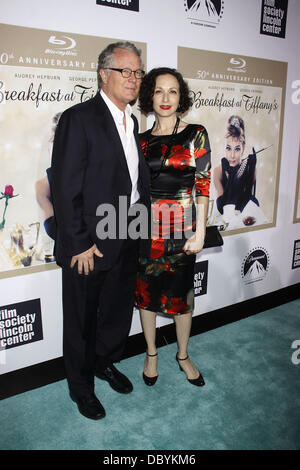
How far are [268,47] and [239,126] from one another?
664 millimetres

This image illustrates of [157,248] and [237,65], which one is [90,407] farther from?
[237,65]

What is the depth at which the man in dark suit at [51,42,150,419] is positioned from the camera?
166 centimetres

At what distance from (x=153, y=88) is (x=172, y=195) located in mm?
583

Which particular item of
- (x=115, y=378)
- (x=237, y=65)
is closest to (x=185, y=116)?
(x=237, y=65)

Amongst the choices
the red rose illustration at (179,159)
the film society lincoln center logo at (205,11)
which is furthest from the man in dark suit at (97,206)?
the film society lincoln center logo at (205,11)

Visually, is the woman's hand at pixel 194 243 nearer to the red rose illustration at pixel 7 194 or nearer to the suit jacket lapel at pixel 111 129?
the suit jacket lapel at pixel 111 129

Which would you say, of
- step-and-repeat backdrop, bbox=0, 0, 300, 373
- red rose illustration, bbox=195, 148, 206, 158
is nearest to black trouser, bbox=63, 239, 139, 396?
step-and-repeat backdrop, bbox=0, 0, 300, 373

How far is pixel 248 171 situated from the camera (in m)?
2.97

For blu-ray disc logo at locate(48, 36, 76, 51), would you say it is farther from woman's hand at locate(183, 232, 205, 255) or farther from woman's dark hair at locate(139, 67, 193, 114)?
woman's hand at locate(183, 232, 205, 255)

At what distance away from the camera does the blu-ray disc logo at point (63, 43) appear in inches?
77.5

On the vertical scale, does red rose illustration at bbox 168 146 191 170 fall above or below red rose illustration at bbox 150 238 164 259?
above

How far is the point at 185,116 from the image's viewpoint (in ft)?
8.29

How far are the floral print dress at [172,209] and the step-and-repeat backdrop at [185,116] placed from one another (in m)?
0.50

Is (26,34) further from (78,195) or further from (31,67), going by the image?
(78,195)
